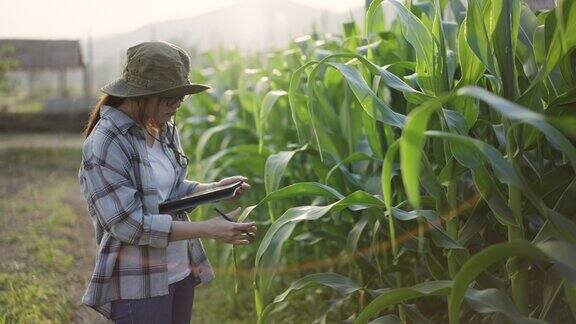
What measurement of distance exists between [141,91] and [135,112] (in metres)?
0.07

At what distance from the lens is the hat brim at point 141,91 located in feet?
4.69

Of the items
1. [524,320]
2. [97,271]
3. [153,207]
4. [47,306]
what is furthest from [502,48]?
[47,306]

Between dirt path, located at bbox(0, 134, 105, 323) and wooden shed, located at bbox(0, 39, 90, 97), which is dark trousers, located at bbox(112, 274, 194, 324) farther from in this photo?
wooden shed, located at bbox(0, 39, 90, 97)

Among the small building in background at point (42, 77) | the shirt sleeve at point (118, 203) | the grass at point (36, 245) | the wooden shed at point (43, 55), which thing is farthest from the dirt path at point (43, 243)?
the wooden shed at point (43, 55)

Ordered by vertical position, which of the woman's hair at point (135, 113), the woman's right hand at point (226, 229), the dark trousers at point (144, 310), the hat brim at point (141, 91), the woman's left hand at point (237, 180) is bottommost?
the dark trousers at point (144, 310)

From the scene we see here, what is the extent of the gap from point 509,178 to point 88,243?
2956 millimetres

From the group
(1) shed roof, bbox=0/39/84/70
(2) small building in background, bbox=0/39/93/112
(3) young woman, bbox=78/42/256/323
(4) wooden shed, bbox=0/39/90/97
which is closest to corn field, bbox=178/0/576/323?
(3) young woman, bbox=78/42/256/323

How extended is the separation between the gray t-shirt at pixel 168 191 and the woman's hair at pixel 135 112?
47mm

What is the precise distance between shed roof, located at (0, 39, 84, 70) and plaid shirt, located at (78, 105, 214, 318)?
24.4 feet

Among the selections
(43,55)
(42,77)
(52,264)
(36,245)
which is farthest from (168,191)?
(42,77)

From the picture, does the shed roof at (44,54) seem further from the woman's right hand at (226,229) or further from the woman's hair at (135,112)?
the woman's right hand at (226,229)

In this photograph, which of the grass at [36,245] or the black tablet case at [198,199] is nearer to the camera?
the black tablet case at [198,199]

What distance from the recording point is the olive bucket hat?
1435mm

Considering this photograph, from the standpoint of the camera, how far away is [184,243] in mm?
1573
